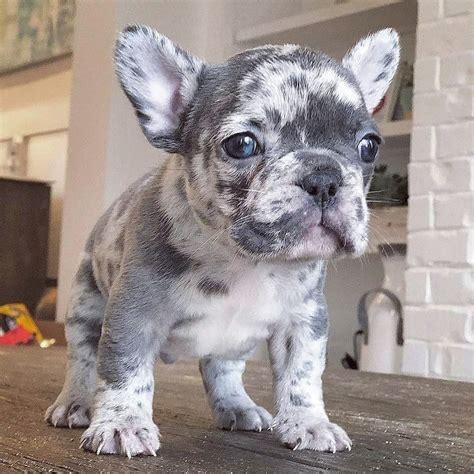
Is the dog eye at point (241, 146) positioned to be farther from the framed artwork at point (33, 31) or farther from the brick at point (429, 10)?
the framed artwork at point (33, 31)

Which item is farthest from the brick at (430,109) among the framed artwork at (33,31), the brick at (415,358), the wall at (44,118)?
the wall at (44,118)

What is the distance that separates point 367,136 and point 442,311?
1592 mm

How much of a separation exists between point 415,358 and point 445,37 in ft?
3.13

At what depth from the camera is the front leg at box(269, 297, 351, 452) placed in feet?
3.39

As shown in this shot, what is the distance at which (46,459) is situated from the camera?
85 cm

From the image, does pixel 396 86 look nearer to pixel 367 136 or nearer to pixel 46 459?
Answer: pixel 367 136

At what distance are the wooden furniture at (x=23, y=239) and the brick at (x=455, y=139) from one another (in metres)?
2.37

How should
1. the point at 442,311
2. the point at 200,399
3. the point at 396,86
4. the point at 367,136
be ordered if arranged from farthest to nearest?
the point at 396,86 → the point at 442,311 → the point at 200,399 → the point at 367,136

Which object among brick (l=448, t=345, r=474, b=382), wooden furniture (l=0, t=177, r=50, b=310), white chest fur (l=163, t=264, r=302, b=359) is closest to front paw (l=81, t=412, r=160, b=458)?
white chest fur (l=163, t=264, r=302, b=359)

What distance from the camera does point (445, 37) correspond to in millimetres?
2535

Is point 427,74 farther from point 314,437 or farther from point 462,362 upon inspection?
point 314,437

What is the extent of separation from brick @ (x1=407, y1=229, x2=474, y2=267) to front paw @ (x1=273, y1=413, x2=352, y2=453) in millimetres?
1508

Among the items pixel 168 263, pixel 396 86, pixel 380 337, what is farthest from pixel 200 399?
pixel 396 86

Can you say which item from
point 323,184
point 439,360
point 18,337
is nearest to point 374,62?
point 323,184
